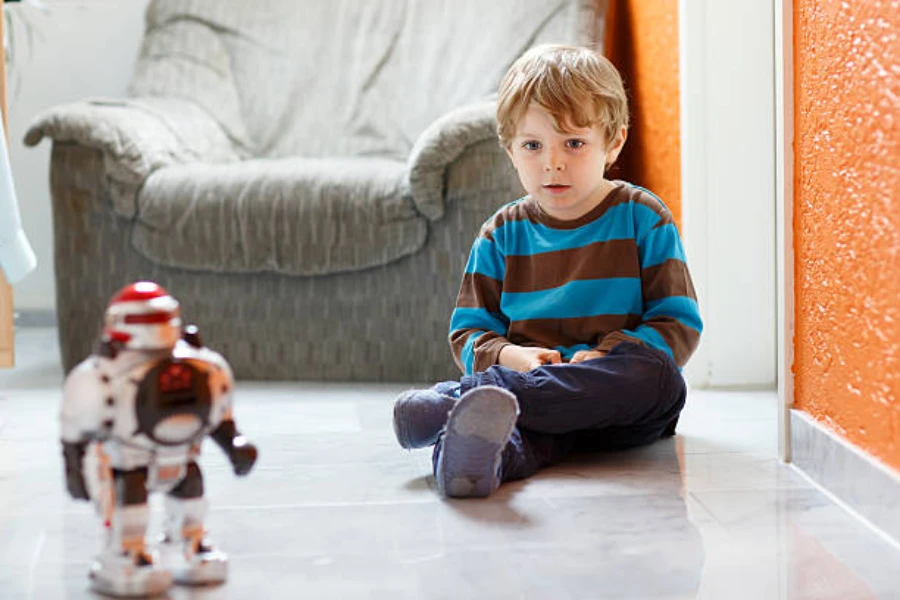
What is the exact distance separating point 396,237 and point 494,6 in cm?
83

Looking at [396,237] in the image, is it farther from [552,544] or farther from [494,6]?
[552,544]

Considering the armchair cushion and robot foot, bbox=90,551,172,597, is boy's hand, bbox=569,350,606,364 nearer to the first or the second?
robot foot, bbox=90,551,172,597

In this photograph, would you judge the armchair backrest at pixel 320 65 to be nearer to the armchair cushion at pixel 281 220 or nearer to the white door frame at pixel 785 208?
the armchair cushion at pixel 281 220

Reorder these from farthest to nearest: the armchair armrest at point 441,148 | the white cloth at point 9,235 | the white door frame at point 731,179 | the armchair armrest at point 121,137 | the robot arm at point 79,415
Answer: the armchair armrest at point 121,137, the armchair armrest at point 441,148, the white door frame at point 731,179, the white cloth at point 9,235, the robot arm at point 79,415

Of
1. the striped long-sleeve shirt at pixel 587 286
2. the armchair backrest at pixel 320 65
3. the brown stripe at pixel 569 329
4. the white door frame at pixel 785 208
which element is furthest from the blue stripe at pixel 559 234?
the armchair backrest at pixel 320 65

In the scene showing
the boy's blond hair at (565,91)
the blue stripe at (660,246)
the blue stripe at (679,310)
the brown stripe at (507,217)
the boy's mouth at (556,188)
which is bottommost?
the blue stripe at (679,310)

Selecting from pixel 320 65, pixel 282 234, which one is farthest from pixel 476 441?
pixel 320 65

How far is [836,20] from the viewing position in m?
1.38

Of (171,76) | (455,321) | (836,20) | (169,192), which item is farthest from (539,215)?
(171,76)

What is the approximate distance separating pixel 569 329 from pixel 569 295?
0.05m

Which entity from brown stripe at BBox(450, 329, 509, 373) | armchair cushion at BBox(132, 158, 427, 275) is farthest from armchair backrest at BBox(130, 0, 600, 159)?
brown stripe at BBox(450, 329, 509, 373)

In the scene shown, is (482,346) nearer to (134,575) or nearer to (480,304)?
(480,304)

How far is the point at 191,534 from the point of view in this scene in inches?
43.1

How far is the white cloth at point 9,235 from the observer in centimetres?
199
